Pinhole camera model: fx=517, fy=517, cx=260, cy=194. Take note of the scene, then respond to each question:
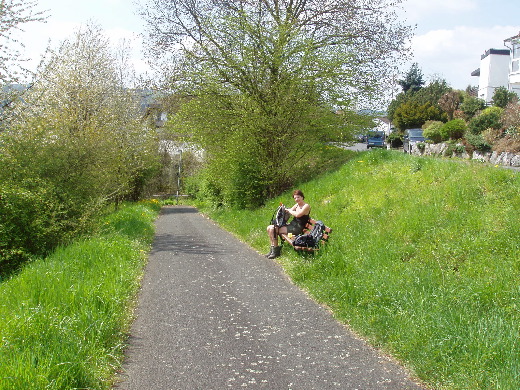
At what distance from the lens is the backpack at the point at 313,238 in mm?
9227

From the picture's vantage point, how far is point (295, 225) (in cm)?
1034

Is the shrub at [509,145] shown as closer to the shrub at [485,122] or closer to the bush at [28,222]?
the shrub at [485,122]

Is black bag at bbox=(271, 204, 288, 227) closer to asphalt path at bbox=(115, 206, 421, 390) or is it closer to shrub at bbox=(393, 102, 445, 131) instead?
asphalt path at bbox=(115, 206, 421, 390)

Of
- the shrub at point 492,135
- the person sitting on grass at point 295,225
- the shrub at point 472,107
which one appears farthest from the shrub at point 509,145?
the shrub at point 472,107

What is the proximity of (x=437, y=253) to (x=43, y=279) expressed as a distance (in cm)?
550

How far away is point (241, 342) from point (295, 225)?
4.94m

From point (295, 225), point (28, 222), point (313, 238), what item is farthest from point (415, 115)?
point (28, 222)

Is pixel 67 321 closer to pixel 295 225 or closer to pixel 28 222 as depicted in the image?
pixel 295 225

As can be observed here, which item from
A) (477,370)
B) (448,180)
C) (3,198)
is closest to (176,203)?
(3,198)

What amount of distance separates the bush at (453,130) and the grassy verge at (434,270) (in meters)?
18.2

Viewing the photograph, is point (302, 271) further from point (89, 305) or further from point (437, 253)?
point (89, 305)

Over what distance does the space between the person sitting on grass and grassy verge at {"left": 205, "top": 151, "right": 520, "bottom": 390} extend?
30 cm

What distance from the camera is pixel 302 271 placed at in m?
8.44

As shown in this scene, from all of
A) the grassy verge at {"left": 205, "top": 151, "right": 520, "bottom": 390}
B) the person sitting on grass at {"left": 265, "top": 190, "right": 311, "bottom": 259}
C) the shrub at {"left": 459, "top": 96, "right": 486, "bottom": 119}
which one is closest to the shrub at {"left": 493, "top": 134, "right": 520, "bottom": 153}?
the grassy verge at {"left": 205, "top": 151, "right": 520, "bottom": 390}
